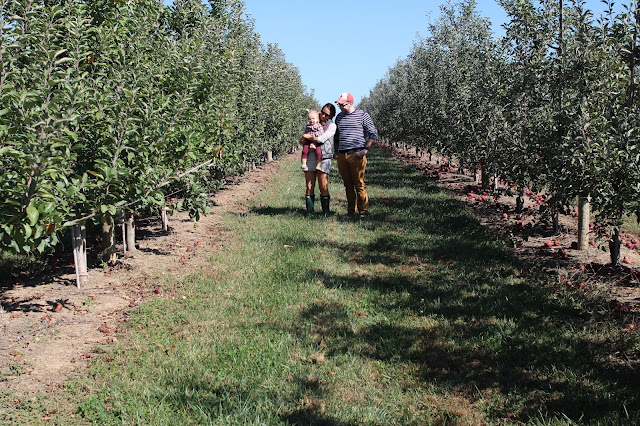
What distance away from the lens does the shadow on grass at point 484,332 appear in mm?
3568

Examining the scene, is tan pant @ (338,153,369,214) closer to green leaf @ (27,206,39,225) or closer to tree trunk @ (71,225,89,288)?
tree trunk @ (71,225,89,288)

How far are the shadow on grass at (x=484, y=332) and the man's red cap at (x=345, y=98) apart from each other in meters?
3.00

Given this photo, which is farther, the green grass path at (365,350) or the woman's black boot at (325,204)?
the woman's black boot at (325,204)

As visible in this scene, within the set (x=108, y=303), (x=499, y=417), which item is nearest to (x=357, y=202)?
(x=108, y=303)

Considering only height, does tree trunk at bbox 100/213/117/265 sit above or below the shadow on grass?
above

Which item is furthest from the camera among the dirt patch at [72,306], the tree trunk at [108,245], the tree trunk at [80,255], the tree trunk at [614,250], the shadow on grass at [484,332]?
the tree trunk at [108,245]

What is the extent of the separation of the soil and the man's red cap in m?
3.08

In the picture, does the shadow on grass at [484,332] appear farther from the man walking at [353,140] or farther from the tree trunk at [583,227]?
the man walking at [353,140]

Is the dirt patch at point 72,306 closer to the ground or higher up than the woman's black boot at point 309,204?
closer to the ground

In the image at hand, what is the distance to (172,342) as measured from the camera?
4.44m

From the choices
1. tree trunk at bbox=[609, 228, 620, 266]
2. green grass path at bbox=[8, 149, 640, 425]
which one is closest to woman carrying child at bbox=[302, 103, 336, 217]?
green grass path at bbox=[8, 149, 640, 425]

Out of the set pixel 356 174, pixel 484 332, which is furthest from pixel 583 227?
pixel 356 174

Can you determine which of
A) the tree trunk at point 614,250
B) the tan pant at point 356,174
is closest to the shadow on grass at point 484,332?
the tree trunk at point 614,250

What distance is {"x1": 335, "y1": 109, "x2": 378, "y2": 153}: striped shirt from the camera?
9.15 m
